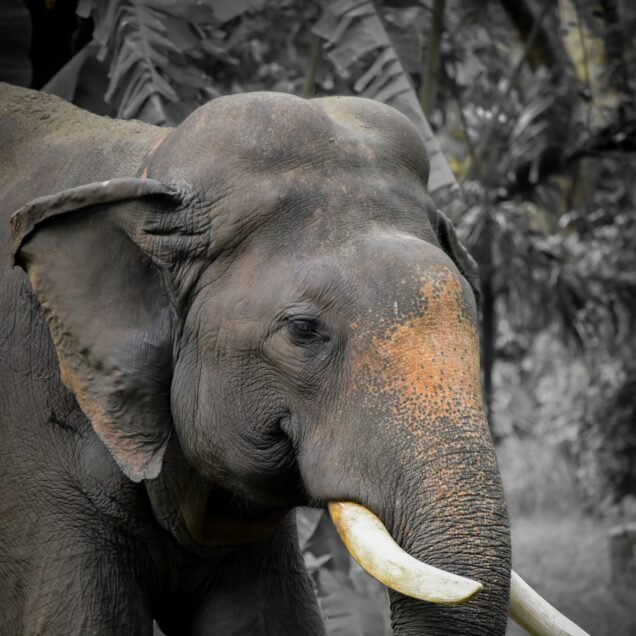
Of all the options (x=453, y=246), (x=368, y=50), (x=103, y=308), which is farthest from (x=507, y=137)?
(x=103, y=308)

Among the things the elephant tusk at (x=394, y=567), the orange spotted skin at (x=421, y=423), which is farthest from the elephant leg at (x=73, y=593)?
the elephant tusk at (x=394, y=567)

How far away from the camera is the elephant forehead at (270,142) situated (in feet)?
9.96

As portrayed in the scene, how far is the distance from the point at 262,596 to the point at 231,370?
906 mm

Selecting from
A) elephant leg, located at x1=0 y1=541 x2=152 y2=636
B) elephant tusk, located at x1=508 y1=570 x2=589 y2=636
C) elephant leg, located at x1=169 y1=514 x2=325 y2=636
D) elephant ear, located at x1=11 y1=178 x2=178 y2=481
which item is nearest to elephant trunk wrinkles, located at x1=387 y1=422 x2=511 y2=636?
elephant tusk, located at x1=508 y1=570 x2=589 y2=636

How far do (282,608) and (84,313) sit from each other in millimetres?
1099

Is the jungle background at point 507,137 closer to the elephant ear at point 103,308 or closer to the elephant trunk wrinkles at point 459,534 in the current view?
the elephant ear at point 103,308

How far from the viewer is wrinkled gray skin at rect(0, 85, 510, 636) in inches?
105

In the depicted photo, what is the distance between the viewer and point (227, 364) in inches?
117

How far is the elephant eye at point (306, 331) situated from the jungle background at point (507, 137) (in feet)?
6.05

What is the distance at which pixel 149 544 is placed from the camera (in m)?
3.38

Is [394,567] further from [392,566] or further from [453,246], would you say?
[453,246]

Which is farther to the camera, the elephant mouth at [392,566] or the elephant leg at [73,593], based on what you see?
the elephant leg at [73,593]

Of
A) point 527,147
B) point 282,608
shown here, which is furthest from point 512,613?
point 527,147

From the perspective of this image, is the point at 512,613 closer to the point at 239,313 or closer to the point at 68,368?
the point at 239,313
